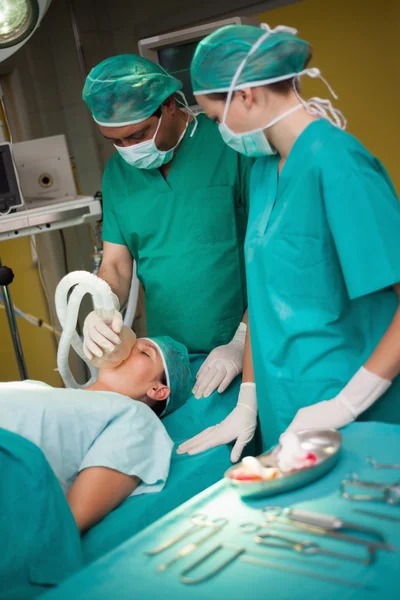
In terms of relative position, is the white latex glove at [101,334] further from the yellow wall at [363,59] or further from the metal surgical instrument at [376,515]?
the yellow wall at [363,59]

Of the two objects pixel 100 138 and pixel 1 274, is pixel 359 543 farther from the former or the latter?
pixel 100 138

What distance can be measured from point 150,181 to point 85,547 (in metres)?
1.11

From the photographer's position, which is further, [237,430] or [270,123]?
[237,430]

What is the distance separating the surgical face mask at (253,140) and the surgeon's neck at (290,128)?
0.01 meters

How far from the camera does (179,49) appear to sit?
2.82 meters

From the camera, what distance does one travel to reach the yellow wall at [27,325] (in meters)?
4.15

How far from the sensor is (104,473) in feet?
5.24

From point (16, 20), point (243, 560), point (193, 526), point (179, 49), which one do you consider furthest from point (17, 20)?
point (243, 560)

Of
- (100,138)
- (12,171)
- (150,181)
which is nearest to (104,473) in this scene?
(150,181)

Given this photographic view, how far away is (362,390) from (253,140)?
0.59 metres

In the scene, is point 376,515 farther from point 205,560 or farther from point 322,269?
point 322,269

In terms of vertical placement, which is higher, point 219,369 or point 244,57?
point 244,57

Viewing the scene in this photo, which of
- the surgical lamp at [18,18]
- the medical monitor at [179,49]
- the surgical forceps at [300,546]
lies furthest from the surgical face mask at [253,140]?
the medical monitor at [179,49]

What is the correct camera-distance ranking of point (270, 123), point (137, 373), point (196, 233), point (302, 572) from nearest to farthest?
1. point (302, 572)
2. point (270, 123)
3. point (137, 373)
4. point (196, 233)
